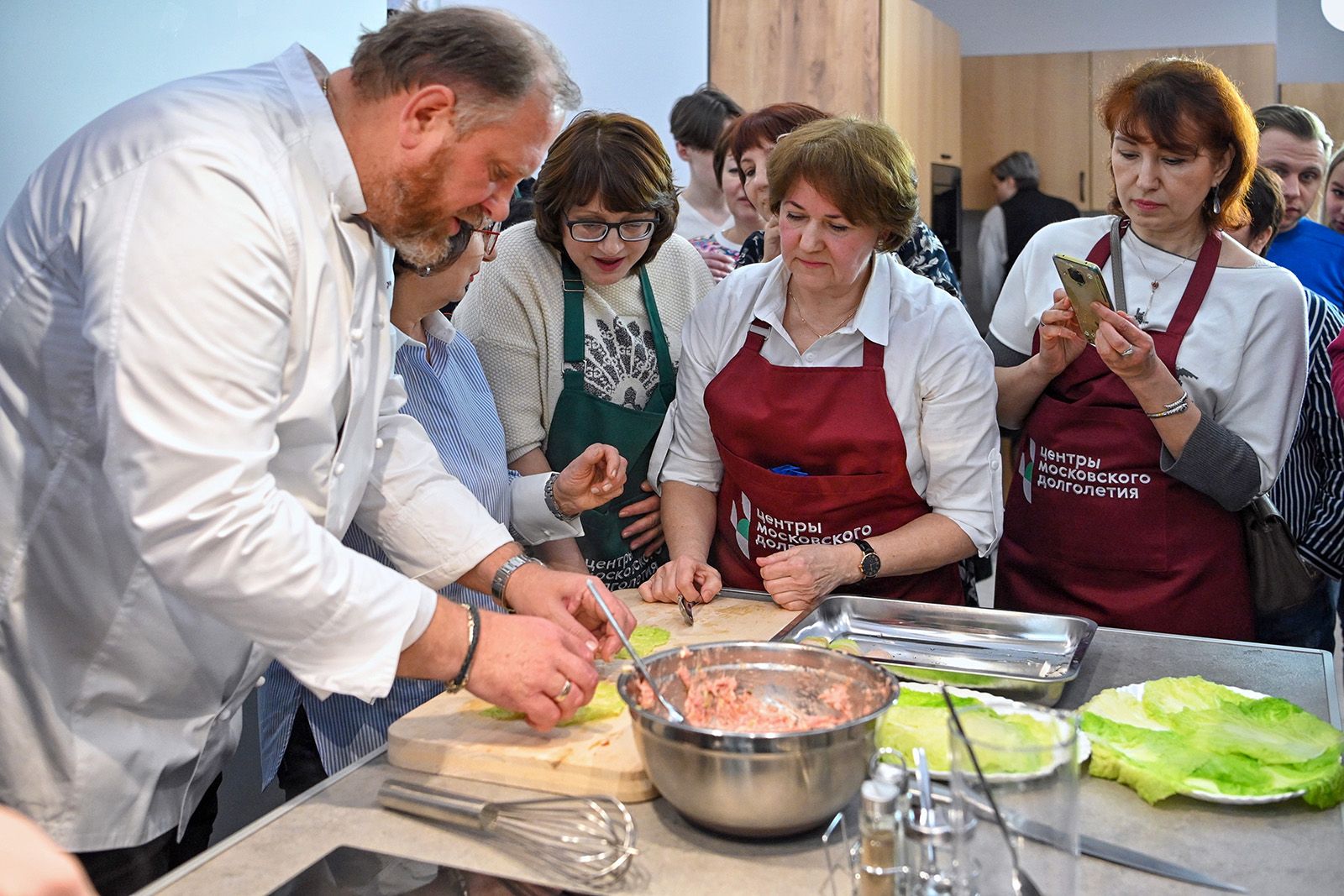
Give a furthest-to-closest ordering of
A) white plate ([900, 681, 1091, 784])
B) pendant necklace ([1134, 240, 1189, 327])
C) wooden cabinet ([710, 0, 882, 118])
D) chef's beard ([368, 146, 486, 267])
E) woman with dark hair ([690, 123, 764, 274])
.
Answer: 1. wooden cabinet ([710, 0, 882, 118])
2. woman with dark hair ([690, 123, 764, 274])
3. pendant necklace ([1134, 240, 1189, 327])
4. chef's beard ([368, 146, 486, 267])
5. white plate ([900, 681, 1091, 784])

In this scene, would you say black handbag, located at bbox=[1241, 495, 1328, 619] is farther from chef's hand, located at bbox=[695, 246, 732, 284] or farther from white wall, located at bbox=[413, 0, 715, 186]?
white wall, located at bbox=[413, 0, 715, 186]

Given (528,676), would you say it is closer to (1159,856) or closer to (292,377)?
(292,377)

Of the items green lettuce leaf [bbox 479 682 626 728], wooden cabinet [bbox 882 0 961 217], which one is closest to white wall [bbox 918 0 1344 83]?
wooden cabinet [bbox 882 0 961 217]

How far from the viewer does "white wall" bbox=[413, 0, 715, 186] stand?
14.7ft

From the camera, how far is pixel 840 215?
1959 mm

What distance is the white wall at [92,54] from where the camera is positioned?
6.24 ft

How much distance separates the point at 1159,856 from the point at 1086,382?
1.16 m

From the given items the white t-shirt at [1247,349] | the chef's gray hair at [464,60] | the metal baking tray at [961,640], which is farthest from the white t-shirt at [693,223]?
the chef's gray hair at [464,60]

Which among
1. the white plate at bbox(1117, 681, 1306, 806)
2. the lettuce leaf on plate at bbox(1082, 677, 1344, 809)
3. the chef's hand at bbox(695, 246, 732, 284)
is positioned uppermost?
the chef's hand at bbox(695, 246, 732, 284)

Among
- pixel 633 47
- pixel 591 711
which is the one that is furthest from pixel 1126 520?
pixel 633 47

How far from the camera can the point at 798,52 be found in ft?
16.1

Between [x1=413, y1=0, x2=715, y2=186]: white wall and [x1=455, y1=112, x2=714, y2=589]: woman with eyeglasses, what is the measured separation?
2.30m

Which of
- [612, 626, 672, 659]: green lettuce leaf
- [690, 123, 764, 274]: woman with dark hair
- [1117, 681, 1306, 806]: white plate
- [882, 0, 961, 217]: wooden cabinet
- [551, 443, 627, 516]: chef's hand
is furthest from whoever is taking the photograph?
[882, 0, 961, 217]: wooden cabinet

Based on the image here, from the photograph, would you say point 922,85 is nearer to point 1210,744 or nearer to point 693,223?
point 693,223
